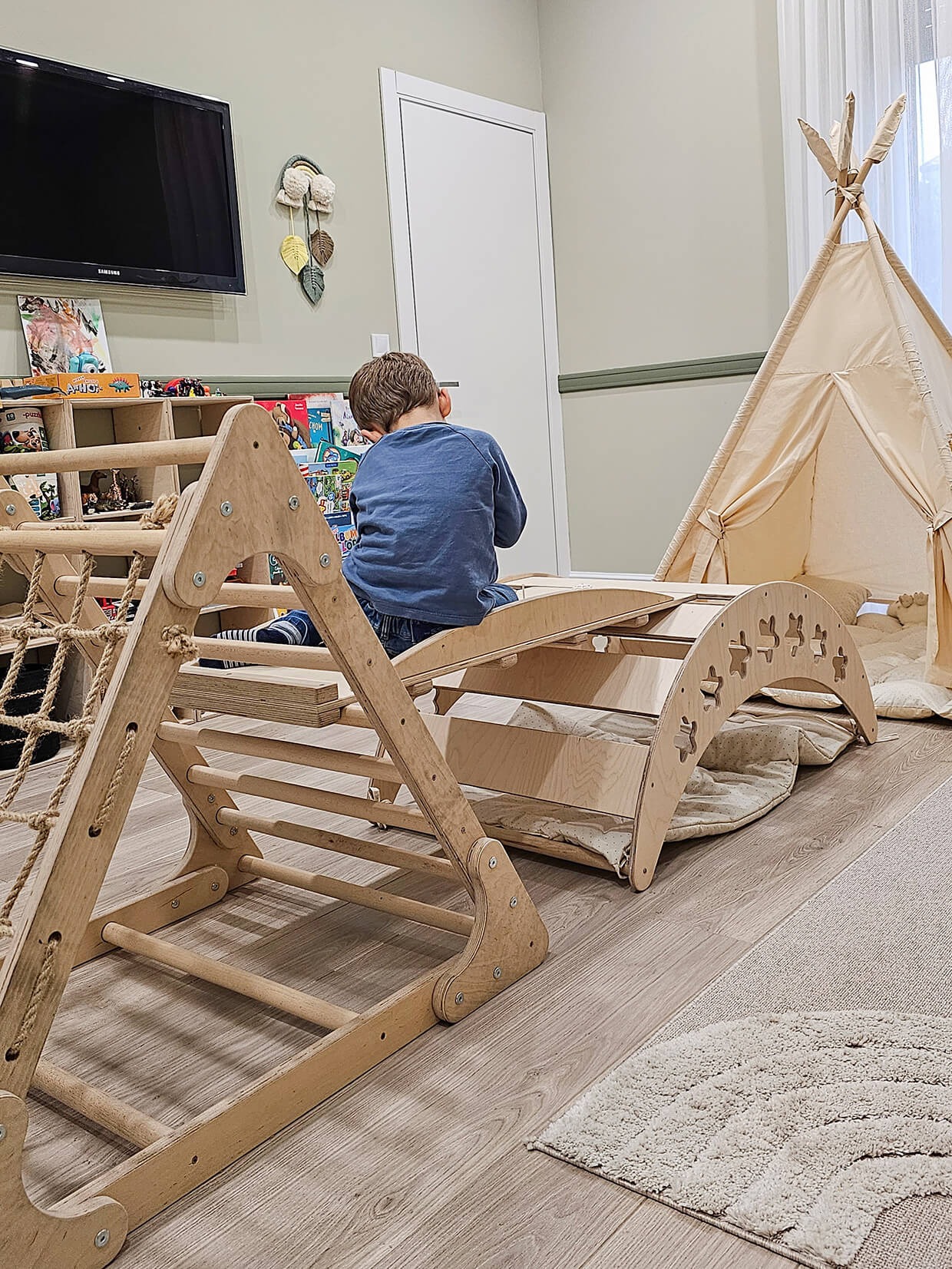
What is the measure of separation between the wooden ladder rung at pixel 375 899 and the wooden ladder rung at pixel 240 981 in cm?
17

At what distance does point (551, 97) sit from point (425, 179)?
0.95m

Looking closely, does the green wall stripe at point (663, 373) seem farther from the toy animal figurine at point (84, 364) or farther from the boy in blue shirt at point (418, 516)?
the boy in blue shirt at point (418, 516)

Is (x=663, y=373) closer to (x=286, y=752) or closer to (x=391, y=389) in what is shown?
(x=391, y=389)

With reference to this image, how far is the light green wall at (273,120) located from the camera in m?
3.45

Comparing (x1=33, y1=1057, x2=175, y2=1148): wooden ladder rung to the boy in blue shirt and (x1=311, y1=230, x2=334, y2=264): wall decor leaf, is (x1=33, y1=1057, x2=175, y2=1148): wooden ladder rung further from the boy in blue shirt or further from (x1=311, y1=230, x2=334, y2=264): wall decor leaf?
(x1=311, y1=230, x2=334, y2=264): wall decor leaf

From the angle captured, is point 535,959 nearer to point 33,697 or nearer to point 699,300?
point 33,697

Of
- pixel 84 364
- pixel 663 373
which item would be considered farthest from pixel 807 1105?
pixel 663 373

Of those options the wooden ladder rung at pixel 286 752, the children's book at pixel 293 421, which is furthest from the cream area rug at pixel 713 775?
the children's book at pixel 293 421

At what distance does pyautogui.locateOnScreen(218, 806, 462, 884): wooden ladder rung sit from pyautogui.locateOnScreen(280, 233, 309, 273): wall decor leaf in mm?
2660

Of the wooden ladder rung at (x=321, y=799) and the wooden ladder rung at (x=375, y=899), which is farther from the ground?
the wooden ladder rung at (x=321, y=799)

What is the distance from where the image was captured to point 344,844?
1.84m

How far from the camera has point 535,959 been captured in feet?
5.46

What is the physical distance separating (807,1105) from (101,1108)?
818 millimetres

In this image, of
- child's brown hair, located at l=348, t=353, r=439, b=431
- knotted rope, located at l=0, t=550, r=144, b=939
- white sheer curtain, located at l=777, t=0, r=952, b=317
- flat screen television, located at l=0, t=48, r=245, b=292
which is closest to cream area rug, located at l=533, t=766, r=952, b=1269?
knotted rope, located at l=0, t=550, r=144, b=939
